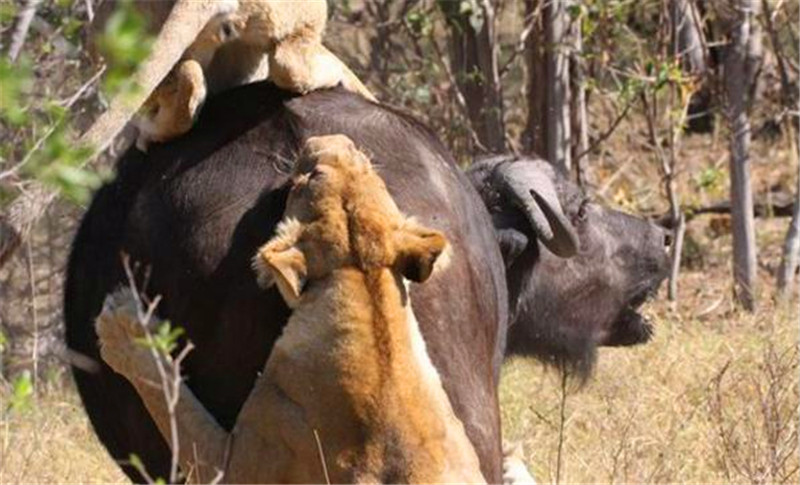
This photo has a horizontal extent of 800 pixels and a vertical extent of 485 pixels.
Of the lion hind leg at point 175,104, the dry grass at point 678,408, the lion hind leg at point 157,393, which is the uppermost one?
the lion hind leg at point 175,104

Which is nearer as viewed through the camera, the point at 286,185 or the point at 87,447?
the point at 286,185

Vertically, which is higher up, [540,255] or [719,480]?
[540,255]

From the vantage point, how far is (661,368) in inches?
362

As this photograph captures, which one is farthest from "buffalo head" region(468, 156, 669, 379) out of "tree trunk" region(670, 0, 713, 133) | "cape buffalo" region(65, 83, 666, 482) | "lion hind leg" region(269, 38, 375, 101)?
"tree trunk" region(670, 0, 713, 133)

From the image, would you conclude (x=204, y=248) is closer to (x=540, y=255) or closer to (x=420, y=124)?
(x=420, y=124)

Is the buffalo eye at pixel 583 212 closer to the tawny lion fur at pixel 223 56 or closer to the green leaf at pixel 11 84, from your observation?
the tawny lion fur at pixel 223 56

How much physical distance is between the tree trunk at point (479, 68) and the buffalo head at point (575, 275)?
3.18 meters

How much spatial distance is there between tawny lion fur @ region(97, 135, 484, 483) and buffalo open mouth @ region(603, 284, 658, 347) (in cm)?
309

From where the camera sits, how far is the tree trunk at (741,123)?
438 inches

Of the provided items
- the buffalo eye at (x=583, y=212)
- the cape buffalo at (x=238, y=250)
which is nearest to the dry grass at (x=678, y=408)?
the buffalo eye at (x=583, y=212)

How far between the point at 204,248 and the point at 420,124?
696 millimetres

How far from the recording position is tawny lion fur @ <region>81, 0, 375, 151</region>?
515 centimetres

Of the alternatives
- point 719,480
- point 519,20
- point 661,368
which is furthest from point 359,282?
point 519,20

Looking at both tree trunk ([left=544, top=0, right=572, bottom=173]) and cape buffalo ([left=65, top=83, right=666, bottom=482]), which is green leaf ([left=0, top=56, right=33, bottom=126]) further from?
tree trunk ([left=544, top=0, right=572, bottom=173])
